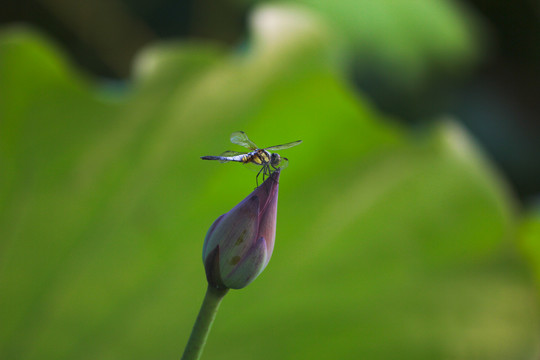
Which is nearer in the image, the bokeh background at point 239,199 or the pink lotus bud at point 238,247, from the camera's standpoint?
the pink lotus bud at point 238,247

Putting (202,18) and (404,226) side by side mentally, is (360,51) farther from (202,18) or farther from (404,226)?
(404,226)

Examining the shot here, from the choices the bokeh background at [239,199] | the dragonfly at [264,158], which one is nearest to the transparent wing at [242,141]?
the dragonfly at [264,158]

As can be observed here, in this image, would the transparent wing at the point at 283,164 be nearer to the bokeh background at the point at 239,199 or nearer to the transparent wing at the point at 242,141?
the transparent wing at the point at 242,141

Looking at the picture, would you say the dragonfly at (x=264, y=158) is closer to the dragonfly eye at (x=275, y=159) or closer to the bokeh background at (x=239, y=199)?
the dragonfly eye at (x=275, y=159)

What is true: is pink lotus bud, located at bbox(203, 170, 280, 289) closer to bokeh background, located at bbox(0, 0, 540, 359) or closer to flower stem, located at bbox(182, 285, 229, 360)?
flower stem, located at bbox(182, 285, 229, 360)

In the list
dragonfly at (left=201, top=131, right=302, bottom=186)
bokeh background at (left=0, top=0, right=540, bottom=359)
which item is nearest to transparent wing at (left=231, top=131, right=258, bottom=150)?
dragonfly at (left=201, top=131, right=302, bottom=186)

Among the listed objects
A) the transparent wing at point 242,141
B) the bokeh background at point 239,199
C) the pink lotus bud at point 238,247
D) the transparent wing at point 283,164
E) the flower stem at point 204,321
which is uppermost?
the bokeh background at point 239,199

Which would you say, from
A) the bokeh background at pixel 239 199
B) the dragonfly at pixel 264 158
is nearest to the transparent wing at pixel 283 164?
the dragonfly at pixel 264 158

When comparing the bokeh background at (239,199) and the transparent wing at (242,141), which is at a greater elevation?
the bokeh background at (239,199)
